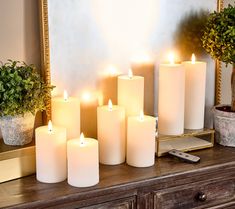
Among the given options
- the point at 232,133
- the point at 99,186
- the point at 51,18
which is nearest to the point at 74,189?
the point at 99,186

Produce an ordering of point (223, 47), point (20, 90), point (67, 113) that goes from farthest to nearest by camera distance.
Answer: point (223, 47) → point (67, 113) → point (20, 90)

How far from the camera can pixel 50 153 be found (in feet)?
3.55

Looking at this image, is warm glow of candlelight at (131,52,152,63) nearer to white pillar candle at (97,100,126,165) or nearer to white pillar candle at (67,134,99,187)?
white pillar candle at (97,100,126,165)

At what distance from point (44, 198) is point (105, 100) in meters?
0.40

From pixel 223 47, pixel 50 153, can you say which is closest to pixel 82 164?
pixel 50 153

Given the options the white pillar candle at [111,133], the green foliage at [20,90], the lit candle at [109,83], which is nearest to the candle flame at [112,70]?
the lit candle at [109,83]

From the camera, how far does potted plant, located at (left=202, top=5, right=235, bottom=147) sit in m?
1.25

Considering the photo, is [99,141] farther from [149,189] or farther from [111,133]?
[149,189]

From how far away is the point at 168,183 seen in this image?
1.15m

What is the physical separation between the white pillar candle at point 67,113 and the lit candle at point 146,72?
25 cm

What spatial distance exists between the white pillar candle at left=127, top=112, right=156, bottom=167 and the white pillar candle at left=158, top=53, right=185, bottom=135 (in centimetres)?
12

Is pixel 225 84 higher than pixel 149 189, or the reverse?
pixel 225 84

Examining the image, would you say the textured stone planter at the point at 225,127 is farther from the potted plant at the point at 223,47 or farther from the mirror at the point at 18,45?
the mirror at the point at 18,45

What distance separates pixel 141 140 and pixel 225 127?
1.06 ft
